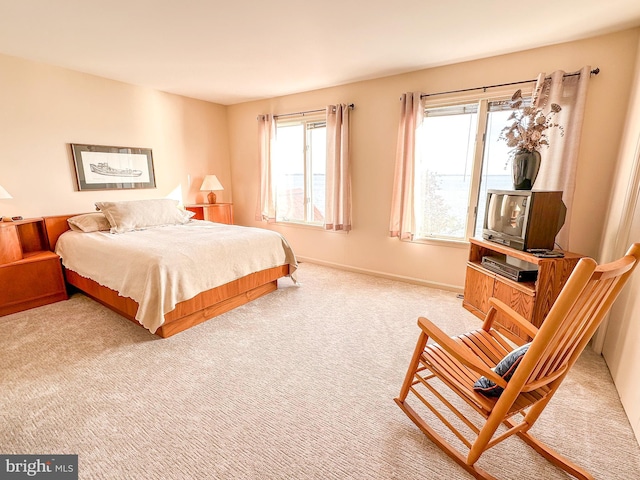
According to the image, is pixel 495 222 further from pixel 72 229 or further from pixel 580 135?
pixel 72 229

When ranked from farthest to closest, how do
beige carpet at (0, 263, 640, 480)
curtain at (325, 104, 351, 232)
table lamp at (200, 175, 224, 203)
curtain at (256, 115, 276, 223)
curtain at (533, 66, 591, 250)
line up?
table lamp at (200, 175, 224, 203) < curtain at (256, 115, 276, 223) < curtain at (325, 104, 351, 232) < curtain at (533, 66, 591, 250) < beige carpet at (0, 263, 640, 480)

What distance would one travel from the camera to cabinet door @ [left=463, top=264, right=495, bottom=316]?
2.53 meters

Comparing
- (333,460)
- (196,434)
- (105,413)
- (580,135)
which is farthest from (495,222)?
(105,413)

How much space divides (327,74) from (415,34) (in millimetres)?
1204

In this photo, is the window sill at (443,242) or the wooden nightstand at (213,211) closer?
the window sill at (443,242)

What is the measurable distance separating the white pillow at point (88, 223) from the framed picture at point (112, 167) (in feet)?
1.32

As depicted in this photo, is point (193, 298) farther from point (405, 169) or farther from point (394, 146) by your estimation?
point (394, 146)

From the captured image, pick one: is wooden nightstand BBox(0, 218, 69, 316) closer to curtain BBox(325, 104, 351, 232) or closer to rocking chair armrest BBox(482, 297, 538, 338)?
curtain BBox(325, 104, 351, 232)

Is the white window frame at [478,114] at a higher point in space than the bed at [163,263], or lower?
higher

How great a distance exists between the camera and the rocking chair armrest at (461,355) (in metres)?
1.10

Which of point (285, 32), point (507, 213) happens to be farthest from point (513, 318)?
point (285, 32)

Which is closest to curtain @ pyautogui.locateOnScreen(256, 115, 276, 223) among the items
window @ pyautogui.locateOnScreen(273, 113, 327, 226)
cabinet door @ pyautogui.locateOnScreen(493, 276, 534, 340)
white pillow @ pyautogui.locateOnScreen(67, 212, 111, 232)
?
window @ pyautogui.locateOnScreen(273, 113, 327, 226)

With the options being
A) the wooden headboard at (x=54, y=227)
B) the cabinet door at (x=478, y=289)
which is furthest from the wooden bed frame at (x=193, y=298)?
the cabinet door at (x=478, y=289)

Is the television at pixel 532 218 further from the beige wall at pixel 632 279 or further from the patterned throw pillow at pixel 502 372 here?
the patterned throw pillow at pixel 502 372
